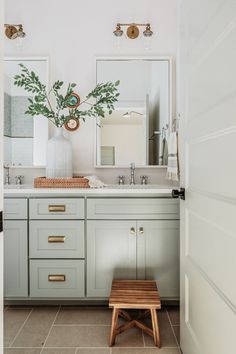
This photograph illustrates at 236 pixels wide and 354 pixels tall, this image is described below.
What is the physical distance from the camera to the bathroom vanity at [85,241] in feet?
7.18

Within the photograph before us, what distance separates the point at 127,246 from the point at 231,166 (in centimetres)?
135

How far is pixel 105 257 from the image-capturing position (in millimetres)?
2184

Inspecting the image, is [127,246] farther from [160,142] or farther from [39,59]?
[39,59]

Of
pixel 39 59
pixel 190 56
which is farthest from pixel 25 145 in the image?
pixel 190 56

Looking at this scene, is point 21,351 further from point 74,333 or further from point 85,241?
point 85,241

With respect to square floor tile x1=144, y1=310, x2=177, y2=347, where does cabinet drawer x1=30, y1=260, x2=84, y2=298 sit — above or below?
above

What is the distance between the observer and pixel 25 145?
2740mm

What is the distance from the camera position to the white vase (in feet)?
8.23

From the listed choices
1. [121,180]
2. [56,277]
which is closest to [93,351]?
[56,277]

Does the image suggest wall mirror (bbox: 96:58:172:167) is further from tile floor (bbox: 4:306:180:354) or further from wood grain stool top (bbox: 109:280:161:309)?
tile floor (bbox: 4:306:180:354)

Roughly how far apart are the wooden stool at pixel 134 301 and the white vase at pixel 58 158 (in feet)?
3.24

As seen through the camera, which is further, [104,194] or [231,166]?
[104,194]

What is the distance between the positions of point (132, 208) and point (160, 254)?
388 mm

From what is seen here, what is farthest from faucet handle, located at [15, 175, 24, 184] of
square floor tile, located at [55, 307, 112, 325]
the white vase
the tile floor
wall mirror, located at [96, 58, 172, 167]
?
square floor tile, located at [55, 307, 112, 325]
